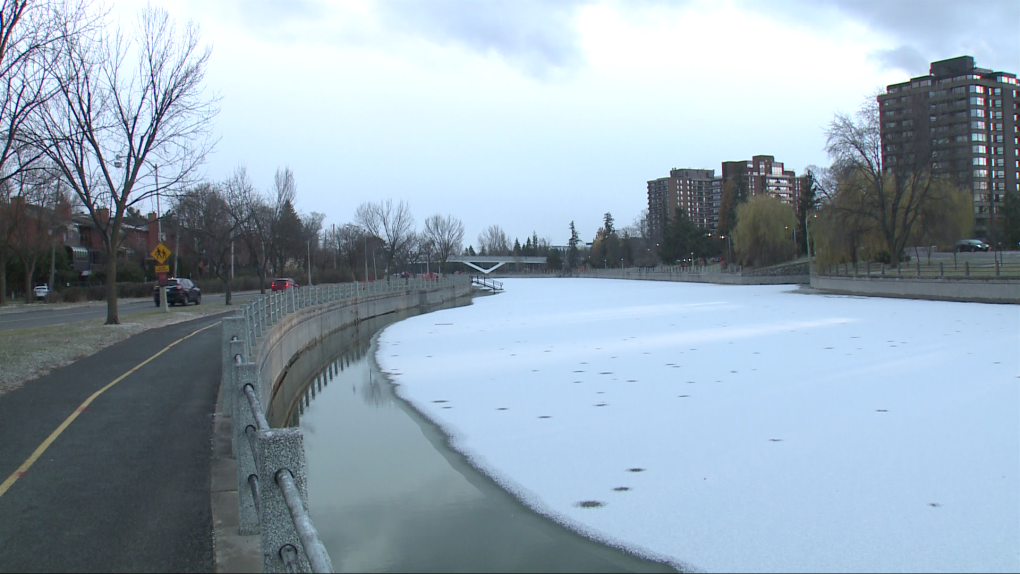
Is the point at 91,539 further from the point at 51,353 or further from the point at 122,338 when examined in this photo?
the point at 122,338

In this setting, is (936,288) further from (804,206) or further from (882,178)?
(804,206)

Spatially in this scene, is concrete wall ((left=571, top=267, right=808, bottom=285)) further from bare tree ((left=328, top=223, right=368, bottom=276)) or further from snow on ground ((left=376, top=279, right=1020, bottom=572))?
snow on ground ((left=376, top=279, right=1020, bottom=572))

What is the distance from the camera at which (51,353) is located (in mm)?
17797

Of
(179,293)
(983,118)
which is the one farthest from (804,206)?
(179,293)

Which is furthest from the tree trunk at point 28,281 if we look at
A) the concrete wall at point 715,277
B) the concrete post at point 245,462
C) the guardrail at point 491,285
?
the concrete wall at point 715,277

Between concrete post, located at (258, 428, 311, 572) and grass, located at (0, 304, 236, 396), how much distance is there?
11.8 m

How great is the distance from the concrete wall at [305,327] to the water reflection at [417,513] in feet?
7.84

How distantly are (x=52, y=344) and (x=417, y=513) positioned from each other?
16087mm

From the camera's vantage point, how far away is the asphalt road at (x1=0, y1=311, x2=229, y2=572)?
5.92 meters

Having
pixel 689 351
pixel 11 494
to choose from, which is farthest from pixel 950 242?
pixel 11 494

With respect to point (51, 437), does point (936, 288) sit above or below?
above

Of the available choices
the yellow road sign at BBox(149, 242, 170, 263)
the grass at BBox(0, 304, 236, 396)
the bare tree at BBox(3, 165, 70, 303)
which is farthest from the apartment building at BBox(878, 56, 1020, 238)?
the grass at BBox(0, 304, 236, 396)

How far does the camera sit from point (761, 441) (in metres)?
9.52

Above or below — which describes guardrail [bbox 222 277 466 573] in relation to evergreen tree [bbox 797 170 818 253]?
below
